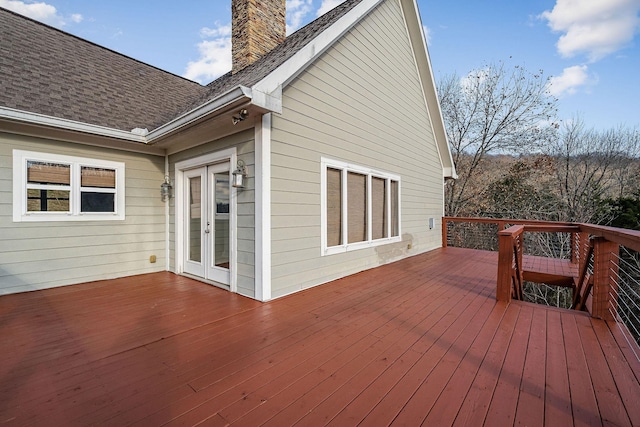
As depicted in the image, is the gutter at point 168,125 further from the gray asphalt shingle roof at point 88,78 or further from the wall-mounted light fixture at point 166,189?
the wall-mounted light fixture at point 166,189

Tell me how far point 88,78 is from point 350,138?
5.03 metres

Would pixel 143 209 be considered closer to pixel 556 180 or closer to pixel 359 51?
pixel 359 51

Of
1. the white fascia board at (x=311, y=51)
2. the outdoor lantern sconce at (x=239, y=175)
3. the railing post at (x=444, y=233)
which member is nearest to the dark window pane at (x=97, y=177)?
the outdoor lantern sconce at (x=239, y=175)

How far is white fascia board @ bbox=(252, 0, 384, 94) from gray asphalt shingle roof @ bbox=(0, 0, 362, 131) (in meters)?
0.14

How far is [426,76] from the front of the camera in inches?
298

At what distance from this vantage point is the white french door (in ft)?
14.0

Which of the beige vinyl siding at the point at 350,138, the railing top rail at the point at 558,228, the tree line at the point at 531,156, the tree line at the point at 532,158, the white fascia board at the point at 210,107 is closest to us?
the white fascia board at the point at 210,107

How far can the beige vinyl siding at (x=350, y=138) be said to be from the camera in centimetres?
385

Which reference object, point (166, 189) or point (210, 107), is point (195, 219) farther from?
point (210, 107)

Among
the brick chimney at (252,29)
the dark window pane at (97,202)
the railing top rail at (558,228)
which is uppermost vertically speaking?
the brick chimney at (252,29)

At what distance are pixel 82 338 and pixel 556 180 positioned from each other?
52.6 feet

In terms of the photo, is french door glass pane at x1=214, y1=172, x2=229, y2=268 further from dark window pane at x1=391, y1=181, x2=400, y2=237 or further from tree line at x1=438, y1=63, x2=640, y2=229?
tree line at x1=438, y1=63, x2=640, y2=229

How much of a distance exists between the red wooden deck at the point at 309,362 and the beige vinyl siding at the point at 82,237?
0.49 meters

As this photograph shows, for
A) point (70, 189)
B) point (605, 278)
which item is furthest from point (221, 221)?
point (605, 278)
